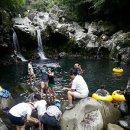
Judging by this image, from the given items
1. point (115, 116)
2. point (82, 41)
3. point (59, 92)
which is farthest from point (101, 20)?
point (115, 116)

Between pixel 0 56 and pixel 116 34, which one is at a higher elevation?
pixel 116 34

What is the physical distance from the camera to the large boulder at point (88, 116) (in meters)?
12.6

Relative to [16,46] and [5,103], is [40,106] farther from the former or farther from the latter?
[16,46]

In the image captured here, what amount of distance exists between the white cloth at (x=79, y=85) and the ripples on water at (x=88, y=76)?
8724 mm

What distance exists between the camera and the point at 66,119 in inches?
513

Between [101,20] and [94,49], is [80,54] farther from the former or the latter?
[101,20]

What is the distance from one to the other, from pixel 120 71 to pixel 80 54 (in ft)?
50.6

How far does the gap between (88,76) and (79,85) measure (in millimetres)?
15159

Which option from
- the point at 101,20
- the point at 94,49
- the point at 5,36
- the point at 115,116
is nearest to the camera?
the point at 115,116

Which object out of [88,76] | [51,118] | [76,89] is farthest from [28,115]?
[88,76]

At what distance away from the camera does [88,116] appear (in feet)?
42.1

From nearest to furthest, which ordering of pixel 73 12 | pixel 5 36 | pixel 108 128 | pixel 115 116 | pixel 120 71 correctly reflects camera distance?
pixel 108 128 < pixel 115 116 < pixel 120 71 < pixel 5 36 < pixel 73 12

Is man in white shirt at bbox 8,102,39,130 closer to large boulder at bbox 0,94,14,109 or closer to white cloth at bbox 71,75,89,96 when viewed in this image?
white cloth at bbox 71,75,89,96

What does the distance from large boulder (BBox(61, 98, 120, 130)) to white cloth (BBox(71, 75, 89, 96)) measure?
0.43 meters
